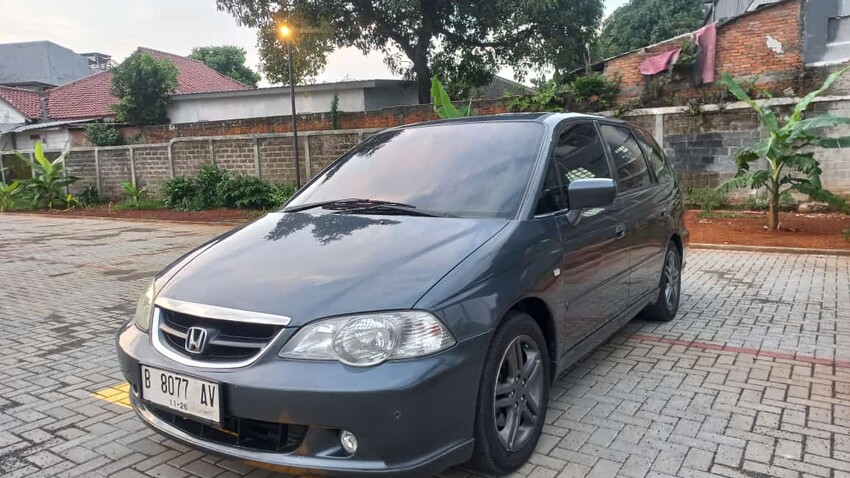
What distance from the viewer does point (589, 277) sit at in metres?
3.49

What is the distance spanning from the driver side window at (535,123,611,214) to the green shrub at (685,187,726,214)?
8931 millimetres

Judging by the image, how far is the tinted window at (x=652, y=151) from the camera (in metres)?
5.06

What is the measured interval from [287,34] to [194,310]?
11.0m

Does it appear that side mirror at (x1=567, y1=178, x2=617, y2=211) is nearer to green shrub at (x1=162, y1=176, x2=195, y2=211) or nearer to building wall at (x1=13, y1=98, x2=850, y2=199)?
building wall at (x1=13, y1=98, x2=850, y2=199)

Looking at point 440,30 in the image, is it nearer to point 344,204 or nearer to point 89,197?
point 89,197

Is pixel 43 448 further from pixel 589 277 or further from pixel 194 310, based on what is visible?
pixel 589 277

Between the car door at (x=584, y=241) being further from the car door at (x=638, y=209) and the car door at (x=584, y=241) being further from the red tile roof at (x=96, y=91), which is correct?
the red tile roof at (x=96, y=91)

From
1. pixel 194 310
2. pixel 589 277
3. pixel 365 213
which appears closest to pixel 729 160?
pixel 589 277

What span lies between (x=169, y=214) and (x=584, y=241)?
51.8 feet

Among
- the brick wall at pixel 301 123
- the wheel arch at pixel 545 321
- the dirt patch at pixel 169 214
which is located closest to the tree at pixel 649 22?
the brick wall at pixel 301 123

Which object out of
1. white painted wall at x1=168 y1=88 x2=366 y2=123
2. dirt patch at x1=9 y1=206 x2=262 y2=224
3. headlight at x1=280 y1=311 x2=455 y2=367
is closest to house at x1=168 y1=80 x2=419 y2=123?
white painted wall at x1=168 y1=88 x2=366 y2=123

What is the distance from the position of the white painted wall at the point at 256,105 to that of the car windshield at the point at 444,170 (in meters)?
18.0

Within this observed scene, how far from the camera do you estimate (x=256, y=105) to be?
78.5 ft

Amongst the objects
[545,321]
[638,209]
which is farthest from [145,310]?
[638,209]
